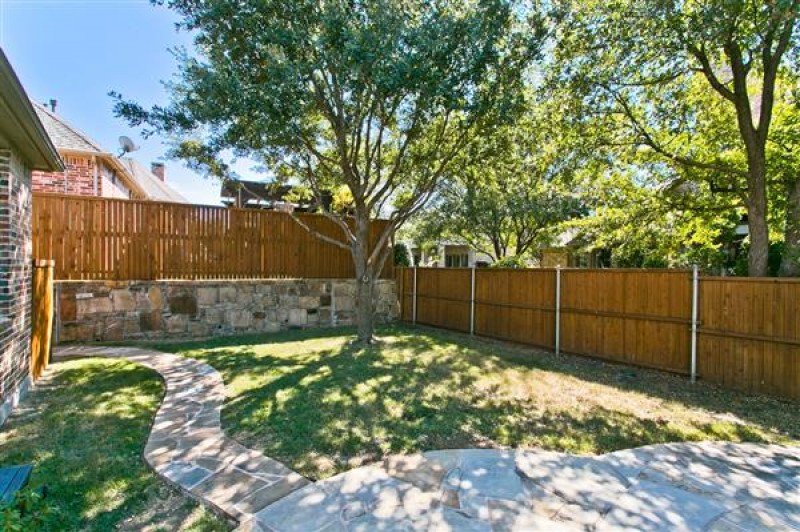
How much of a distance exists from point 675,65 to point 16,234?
9.21 m

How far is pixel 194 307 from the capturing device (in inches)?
341

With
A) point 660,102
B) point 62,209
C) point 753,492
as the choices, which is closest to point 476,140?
point 660,102

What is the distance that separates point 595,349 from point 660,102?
478 cm

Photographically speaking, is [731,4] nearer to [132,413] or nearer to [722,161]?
[722,161]

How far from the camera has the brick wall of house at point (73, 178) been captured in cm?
1105

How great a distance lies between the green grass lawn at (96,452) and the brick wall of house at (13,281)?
1.07 feet

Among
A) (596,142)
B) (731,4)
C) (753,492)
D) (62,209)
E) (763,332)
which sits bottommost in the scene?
(753,492)

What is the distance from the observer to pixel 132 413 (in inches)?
169

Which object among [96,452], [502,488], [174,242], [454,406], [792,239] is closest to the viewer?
[502,488]

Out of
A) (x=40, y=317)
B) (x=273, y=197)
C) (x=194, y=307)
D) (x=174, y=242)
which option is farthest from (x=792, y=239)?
(x=273, y=197)

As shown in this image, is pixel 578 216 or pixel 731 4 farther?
pixel 578 216

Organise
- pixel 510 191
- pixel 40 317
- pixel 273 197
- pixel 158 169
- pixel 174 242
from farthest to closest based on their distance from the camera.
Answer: pixel 158 169 → pixel 273 197 → pixel 510 191 → pixel 174 242 → pixel 40 317

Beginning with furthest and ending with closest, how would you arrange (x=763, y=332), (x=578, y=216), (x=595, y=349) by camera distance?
(x=578, y=216) < (x=595, y=349) < (x=763, y=332)

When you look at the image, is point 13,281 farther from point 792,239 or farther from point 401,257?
point 792,239
